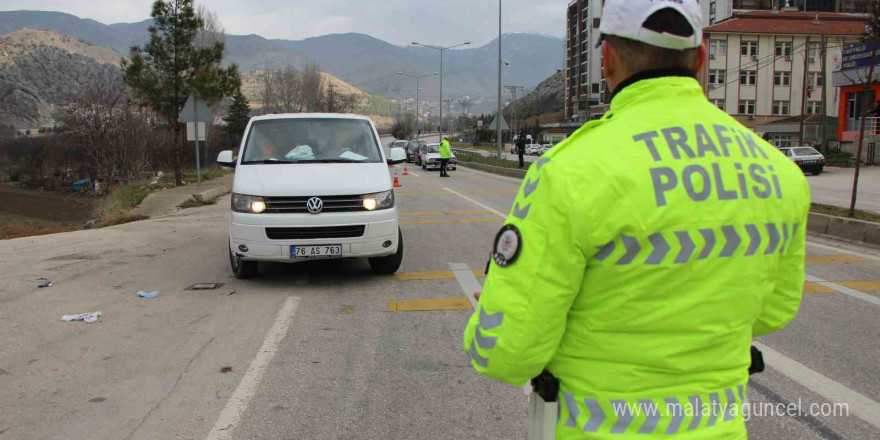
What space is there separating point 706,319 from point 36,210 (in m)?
42.5

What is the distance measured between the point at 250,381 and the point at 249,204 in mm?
3186

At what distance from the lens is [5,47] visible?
5807 inches

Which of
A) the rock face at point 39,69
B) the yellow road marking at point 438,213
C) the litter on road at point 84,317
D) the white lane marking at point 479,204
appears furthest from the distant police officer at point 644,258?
the rock face at point 39,69

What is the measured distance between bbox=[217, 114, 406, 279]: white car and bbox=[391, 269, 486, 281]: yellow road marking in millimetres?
158

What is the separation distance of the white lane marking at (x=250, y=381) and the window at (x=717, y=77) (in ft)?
255

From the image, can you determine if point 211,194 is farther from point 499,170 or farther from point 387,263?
point 499,170

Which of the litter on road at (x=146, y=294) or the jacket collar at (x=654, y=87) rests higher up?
the jacket collar at (x=654, y=87)

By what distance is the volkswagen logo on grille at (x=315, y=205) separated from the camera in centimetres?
733

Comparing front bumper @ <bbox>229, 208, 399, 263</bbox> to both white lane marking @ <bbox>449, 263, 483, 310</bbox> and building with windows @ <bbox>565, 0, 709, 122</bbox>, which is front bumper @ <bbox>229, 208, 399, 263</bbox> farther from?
building with windows @ <bbox>565, 0, 709, 122</bbox>

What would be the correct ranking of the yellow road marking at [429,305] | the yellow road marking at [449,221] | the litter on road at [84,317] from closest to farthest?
1. the litter on road at [84,317]
2. the yellow road marking at [429,305]
3. the yellow road marking at [449,221]

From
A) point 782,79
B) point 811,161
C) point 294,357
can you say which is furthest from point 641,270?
point 782,79

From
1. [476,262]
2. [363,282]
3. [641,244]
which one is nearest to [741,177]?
[641,244]

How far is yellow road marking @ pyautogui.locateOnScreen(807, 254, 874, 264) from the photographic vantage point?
8977mm

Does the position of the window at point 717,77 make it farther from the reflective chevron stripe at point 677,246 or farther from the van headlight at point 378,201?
the reflective chevron stripe at point 677,246
